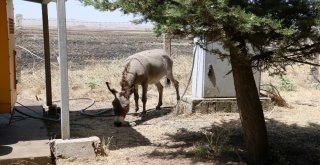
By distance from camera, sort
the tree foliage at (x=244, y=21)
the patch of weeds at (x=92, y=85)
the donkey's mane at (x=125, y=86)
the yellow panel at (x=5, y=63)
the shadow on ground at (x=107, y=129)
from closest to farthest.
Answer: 1. the tree foliage at (x=244, y=21)
2. the yellow panel at (x=5, y=63)
3. the shadow on ground at (x=107, y=129)
4. the donkey's mane at (x=125, y=86)
5. the patch of weeds at (x=92, y=85)

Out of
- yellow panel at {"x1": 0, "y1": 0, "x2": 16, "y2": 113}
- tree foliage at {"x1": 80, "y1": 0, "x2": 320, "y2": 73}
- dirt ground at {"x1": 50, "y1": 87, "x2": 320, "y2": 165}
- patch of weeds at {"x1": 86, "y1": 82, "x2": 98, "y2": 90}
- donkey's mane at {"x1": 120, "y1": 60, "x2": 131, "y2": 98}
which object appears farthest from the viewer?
patch of weeds at {"x1": 86, "y1": 82, "x2": 98, "y2": 90}

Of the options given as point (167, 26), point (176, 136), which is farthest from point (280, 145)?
point (167, 26)

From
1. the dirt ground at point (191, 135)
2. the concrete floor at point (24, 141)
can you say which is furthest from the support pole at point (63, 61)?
the dirt ground at point (191, 135)

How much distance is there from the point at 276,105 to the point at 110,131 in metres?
4.47

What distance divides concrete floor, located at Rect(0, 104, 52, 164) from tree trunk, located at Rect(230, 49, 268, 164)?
111 inches

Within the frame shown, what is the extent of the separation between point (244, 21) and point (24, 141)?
395 cm

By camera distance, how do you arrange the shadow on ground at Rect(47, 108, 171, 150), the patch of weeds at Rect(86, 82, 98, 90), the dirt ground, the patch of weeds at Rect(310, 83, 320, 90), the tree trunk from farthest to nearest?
the patch of weeds at Rect(310, 83, 320, 90) < the patch of weeds at Rect(86, 82, 98, 90) < the shadow on ground at Rect(47, 108, 171, 150) < the dirt ground < the tree trunk

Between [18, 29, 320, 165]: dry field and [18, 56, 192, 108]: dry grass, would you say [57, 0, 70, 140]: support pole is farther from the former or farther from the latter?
[18, 56, 192, 108]: dry grass

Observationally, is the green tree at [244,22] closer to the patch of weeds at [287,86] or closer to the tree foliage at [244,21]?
the tree foliage at [244,21]

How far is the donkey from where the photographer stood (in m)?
9.45

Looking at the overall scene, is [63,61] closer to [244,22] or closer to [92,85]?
[244,22]

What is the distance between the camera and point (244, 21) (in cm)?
457

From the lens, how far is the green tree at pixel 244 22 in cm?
461

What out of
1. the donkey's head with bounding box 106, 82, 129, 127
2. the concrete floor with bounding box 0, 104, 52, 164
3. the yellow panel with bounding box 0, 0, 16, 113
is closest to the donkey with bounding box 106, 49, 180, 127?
the donkey's head with bounding box 106, 82, 129, 127
